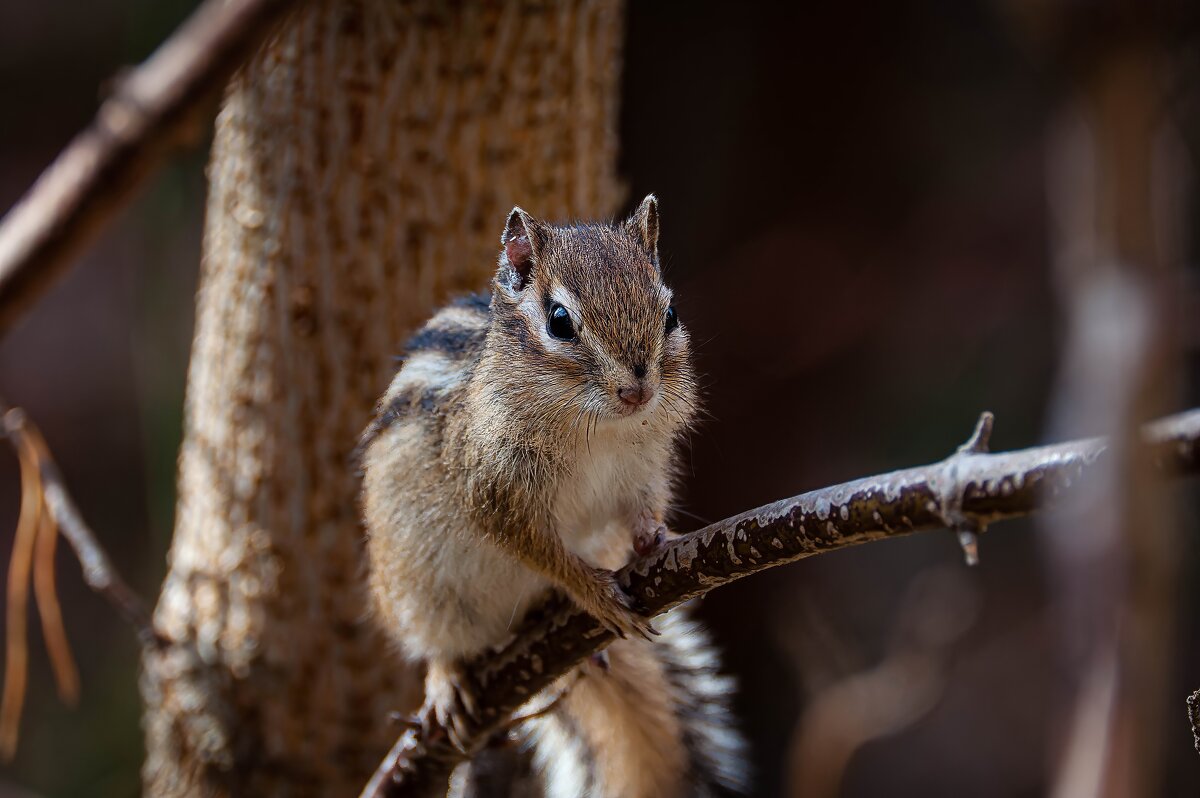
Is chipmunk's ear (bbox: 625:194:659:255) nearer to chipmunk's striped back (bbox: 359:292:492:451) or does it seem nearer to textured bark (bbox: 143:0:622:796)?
chipmunk's striped back (bbox: 359:292:492:451)

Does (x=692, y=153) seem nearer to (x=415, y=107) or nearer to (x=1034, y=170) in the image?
(x=1034, y=170)

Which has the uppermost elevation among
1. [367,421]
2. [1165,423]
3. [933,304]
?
[933,304]

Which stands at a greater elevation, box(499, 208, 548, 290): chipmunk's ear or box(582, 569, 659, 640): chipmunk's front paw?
box(499, 208, 548, 290): chipmunk's ear

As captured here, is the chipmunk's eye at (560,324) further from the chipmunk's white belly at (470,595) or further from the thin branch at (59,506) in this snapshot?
the thin branch at (59,506)

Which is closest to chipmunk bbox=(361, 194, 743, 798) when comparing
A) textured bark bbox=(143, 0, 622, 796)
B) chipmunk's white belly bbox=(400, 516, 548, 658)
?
chipmunk's white belly bbox=(400, 516, 548, 658)

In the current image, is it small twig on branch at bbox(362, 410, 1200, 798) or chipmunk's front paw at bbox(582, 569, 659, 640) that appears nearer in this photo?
small twig on branch at bbox(362, 410, 1200, 798)

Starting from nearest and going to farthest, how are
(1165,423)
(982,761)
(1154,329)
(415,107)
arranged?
(1154,329), (1165,423), (415,107), (982,761)

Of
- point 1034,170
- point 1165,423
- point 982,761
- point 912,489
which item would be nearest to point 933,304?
point 1034,170
